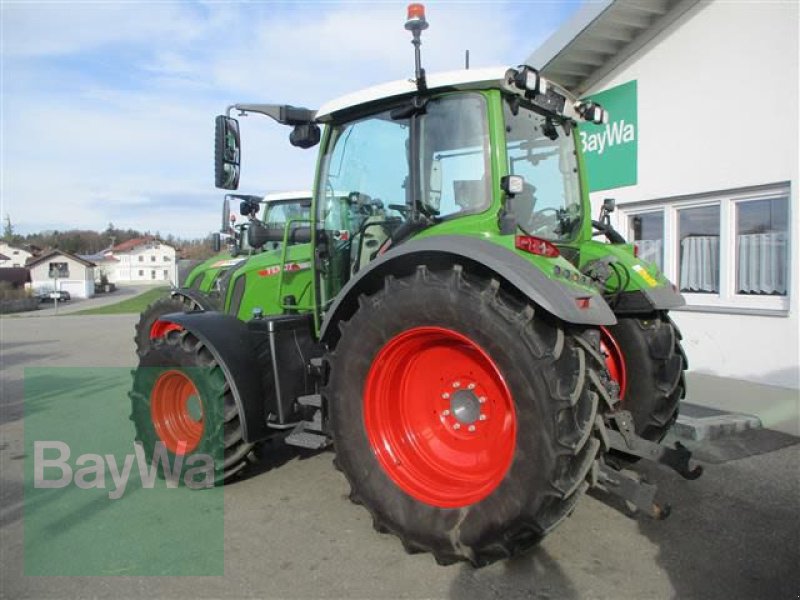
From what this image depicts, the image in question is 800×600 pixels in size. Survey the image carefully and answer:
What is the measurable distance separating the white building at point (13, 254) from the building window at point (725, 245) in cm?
9007

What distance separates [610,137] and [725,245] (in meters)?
2.35

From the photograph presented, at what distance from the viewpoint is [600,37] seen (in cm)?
807

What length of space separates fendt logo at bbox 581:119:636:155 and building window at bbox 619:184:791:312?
2.99 ft

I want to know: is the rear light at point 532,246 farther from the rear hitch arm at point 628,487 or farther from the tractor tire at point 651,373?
the tractor tire at point 651,373

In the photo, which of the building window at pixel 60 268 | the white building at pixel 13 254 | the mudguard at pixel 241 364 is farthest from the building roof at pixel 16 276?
the mudguard at pixel 241 364

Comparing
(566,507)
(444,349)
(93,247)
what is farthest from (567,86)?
(93,247)

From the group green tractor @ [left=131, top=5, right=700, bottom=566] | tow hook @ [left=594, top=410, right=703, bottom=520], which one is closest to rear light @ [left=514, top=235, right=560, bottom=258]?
green tractor @ [left=131, top=5, right=700, bottom=566]

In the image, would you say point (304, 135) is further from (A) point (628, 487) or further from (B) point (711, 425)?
(B) point (711, 425)

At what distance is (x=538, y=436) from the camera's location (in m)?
2.67

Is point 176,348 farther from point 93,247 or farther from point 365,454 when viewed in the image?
point 93,247

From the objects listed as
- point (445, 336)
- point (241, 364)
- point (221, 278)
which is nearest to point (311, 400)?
point (241, 364)

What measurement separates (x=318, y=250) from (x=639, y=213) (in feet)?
19.3
